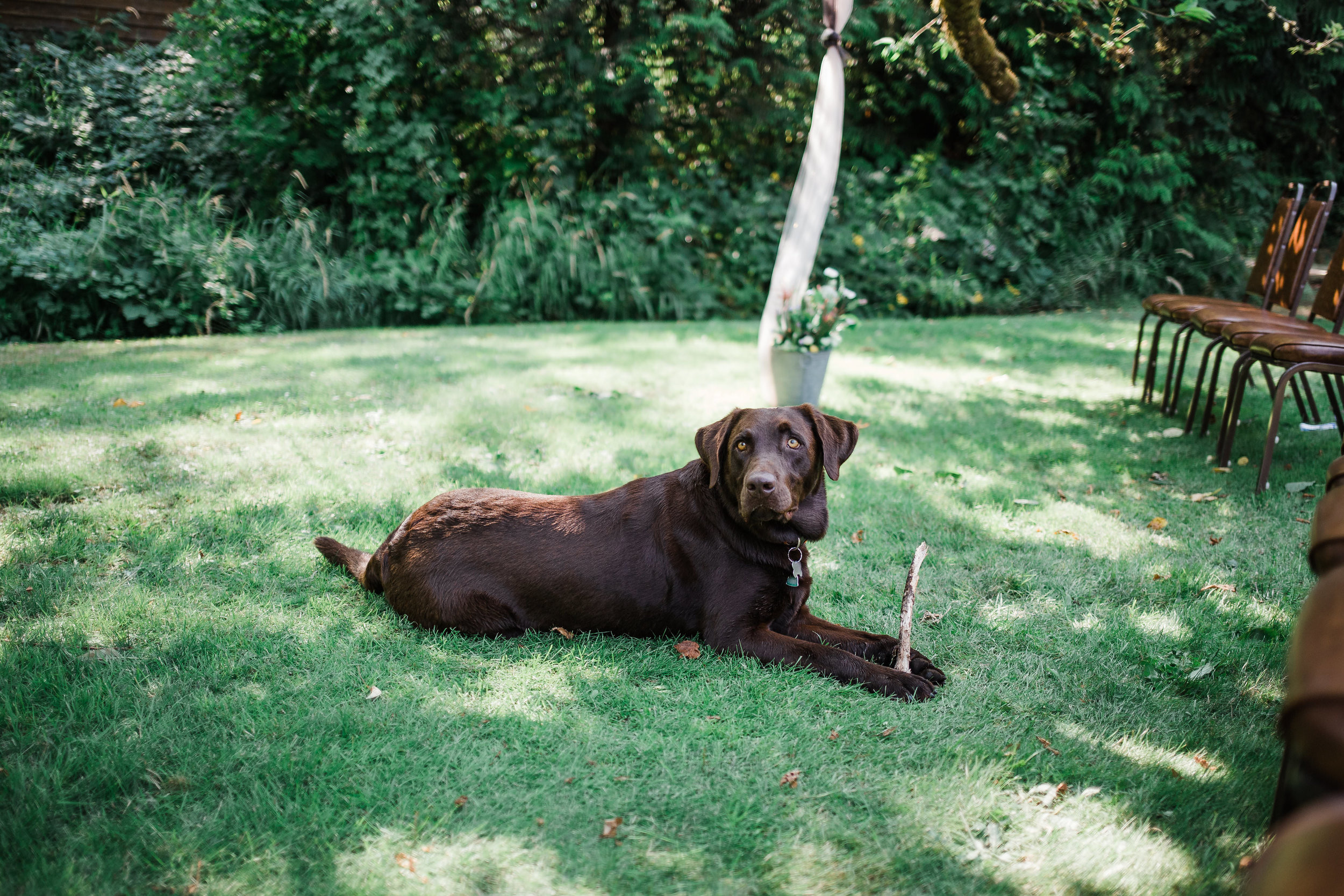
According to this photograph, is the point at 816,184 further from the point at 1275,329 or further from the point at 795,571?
the point at 795,571

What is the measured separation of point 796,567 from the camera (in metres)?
3.16

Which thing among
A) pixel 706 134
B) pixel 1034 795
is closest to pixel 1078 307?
pixel 706 134

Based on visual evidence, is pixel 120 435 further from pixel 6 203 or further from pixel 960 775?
pixel 6 203

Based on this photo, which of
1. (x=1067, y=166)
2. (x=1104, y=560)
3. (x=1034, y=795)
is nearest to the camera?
(x=1034, y=795)

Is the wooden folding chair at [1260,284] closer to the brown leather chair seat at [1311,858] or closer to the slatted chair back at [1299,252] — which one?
the slatted chair back at [1299,252]

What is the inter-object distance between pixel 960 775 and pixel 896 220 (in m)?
10.7

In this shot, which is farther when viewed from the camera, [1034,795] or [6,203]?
[6,203]

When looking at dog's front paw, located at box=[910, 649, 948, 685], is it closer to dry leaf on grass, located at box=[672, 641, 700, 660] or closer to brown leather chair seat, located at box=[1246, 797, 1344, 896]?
dry leaf on grass, located at box=[672, 641, 700, 660]

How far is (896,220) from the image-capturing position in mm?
11891

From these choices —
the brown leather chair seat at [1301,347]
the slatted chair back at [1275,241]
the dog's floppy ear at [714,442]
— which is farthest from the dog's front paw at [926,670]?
the slatted chair back at [1275,241]

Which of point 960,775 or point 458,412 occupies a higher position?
point 458,412

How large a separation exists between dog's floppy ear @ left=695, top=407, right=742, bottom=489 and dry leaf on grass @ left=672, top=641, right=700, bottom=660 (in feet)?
2.03

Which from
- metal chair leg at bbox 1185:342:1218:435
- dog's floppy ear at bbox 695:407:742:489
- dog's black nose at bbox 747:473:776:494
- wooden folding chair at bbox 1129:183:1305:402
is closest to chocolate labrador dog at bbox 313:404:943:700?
dog's floppy ear at bbox 695:407:742:489

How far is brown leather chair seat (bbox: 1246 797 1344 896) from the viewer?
1.05m
